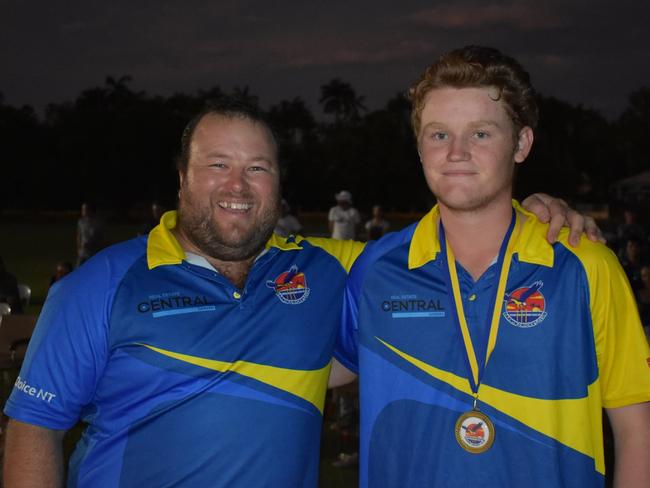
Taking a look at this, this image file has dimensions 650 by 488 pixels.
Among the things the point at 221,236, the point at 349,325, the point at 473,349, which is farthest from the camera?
the point at 349,325

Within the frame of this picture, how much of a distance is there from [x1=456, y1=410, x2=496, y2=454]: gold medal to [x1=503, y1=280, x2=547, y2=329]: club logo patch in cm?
34

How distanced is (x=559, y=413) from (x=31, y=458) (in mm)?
1830

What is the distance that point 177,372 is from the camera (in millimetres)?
2639

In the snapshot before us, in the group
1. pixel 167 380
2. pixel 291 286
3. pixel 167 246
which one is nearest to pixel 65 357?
pixel 167 380

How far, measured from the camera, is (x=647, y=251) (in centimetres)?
1133

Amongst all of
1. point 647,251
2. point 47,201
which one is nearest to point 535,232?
point 647,251

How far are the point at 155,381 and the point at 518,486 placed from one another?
1297mm

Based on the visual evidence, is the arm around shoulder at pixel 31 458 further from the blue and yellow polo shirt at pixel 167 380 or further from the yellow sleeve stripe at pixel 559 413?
the yellow sleeve stripe at pixel 559 413

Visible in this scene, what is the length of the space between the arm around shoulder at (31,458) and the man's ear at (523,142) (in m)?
1.96

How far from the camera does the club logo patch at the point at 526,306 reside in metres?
2.51

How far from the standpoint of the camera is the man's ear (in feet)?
8.86

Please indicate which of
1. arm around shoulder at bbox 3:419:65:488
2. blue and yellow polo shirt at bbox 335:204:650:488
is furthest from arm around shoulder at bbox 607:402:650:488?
arm around shoulder at bbox 3:419:65:488

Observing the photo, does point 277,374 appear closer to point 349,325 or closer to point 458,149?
point 349,325

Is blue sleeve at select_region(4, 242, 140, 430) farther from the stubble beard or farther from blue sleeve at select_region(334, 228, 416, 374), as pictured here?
blue sleeve at select_region(334, 228, 416, 374)
